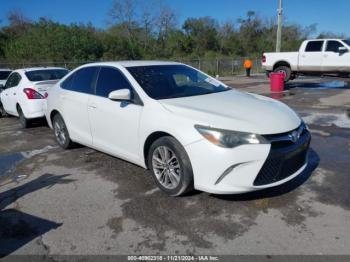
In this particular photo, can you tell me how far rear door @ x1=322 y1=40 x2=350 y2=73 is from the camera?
574 inches

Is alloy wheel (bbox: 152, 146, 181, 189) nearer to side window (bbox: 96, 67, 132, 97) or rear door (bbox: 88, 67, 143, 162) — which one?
rear door (bbox: 88, 67, 143, 162)

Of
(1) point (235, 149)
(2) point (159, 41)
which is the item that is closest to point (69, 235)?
(1) point (235, 149)

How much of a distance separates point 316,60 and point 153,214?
14.1 metres

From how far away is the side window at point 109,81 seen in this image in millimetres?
4752

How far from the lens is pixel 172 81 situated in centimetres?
486

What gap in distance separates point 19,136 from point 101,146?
369 centimetres

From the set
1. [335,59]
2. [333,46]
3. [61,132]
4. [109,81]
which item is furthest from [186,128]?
[333,46]

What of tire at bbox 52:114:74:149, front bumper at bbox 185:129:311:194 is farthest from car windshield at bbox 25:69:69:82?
front bumper at bbox 185:129:311:194

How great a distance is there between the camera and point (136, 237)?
329 cm

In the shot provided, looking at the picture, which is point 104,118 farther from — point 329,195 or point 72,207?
point 329,195

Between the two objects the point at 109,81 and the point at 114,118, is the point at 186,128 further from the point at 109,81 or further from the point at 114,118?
the point at 109,81

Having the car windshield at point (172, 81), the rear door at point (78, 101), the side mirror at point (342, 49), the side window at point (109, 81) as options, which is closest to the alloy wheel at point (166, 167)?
the car windshield at point (172, 81)

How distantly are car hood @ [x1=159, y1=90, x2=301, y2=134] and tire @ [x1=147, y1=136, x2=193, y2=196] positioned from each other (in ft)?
1.29

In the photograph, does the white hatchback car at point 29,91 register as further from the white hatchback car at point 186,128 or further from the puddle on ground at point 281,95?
the puddle on ground at point 281,95
